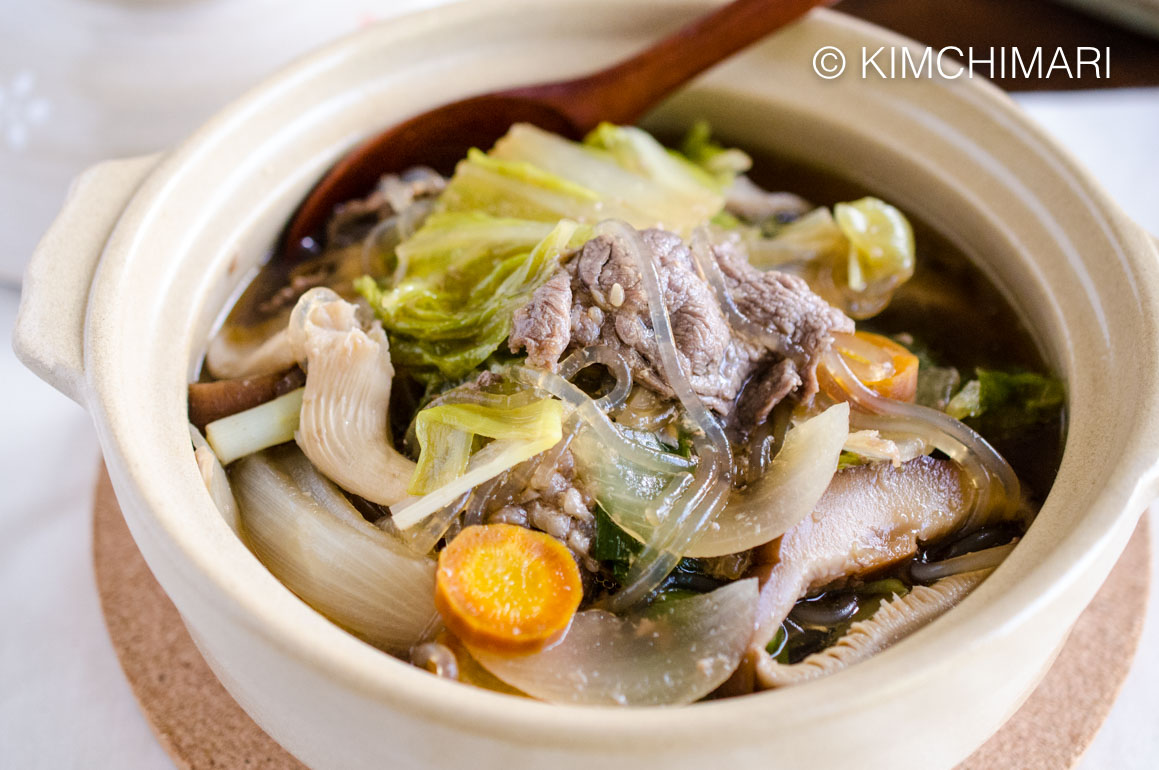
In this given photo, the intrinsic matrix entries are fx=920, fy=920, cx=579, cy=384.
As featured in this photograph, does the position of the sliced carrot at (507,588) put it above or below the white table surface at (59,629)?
above

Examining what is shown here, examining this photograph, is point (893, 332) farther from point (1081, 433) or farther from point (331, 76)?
point (331, 76)

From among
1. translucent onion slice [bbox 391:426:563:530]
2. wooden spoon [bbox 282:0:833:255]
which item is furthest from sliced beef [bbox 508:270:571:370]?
wooden spoon [bbox 282:0:833:255]

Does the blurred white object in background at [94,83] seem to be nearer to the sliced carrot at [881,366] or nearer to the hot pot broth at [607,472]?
the hot pot broth at [607,472]

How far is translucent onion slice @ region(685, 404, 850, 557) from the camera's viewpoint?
145cm

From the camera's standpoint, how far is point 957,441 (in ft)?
5.34

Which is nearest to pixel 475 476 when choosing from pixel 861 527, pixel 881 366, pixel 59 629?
pixel 861 527

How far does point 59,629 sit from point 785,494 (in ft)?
4.53

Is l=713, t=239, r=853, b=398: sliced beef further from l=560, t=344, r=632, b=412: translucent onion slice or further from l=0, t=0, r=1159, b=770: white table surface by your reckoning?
l=0, t=0, r=1159, b=770: white table surface

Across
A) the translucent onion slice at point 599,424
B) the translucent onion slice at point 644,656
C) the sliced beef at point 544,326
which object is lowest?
the translucent onion slice at point 644,656

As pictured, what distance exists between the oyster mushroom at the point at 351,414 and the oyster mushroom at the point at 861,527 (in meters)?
0.63

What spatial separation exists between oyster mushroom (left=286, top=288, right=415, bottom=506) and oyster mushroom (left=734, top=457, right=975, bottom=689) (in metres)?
0.63

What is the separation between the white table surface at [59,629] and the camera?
1.57 m

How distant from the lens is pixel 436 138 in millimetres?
2250

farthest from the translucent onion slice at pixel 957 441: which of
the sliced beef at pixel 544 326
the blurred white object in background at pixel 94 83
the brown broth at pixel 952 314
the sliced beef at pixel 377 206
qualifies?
the blurred white object in background at pixel 94 83
